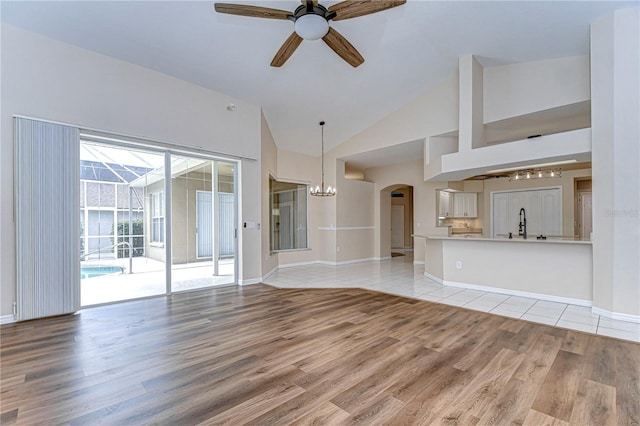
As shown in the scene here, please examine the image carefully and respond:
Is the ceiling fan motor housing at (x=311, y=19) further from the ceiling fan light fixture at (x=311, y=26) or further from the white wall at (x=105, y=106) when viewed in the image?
the white wall at (x=105, y=106)

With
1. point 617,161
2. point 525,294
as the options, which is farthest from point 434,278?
point 617,161

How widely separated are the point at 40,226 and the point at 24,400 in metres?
2.39

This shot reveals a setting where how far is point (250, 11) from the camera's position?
278cm

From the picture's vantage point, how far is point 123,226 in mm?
4277

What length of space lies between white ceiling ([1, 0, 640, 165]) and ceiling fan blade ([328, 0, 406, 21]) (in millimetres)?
916

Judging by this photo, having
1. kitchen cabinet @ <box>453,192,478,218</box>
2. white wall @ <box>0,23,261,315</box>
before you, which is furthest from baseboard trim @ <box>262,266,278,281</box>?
kitchen cabinet @ <box>453,192,478,218</box>

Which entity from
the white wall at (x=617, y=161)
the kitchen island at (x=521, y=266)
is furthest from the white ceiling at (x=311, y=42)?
the kitchen island at (x=521, y=266)

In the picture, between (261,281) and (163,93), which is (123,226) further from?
(261,281)

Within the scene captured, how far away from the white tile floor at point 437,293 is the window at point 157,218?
2.12 m

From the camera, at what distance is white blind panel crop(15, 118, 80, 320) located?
11.1ft

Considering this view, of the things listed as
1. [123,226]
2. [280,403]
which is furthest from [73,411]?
[123,226]

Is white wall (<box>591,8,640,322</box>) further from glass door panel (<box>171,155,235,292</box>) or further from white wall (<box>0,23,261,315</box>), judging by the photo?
glass door panel (<box>171,155,235,292</box>)

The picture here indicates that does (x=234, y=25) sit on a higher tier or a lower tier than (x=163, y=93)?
higher

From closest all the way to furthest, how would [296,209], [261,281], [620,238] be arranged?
[620,238] < [261,281] < [296,209]
